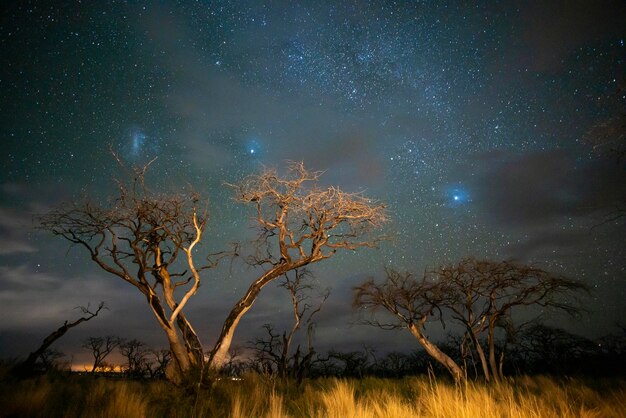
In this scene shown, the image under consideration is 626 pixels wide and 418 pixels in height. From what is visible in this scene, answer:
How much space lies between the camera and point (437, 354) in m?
17.3

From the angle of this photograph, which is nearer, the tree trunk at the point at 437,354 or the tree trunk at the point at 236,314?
the tree trunk at the point at 236,314

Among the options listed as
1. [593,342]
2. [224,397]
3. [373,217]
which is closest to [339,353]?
[593,342]

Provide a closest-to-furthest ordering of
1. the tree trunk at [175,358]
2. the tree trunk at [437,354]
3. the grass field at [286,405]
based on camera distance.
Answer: the grass field at [286,405]
the tree trunk at [175,358]
the tree trunk at [437,354]

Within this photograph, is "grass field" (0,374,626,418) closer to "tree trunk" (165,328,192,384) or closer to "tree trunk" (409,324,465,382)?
"tree trunk" (165,328,192,384)

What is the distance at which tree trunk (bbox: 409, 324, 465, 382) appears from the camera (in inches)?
663

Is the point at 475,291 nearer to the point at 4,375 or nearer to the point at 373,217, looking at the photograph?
the point at 373,217

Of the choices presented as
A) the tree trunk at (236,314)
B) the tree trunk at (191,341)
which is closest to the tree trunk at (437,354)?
the tree trunk at (236,314)

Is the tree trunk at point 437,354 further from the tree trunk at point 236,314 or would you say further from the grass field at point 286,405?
the tree trunk at point 236,314

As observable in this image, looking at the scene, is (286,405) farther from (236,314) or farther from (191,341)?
(191,341)

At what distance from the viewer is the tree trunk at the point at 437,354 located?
55.3 ft

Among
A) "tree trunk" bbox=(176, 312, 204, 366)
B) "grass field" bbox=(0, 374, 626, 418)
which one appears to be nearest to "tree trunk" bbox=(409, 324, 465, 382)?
"grass field" bbox=(0, 374, 626, 418)

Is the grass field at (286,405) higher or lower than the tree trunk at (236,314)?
lower

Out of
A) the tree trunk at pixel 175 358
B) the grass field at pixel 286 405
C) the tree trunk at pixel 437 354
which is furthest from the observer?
the tree trunk at pixel 437 354

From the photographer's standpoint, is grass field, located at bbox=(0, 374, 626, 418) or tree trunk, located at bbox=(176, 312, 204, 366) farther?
tree trunk, located at bbox=(176, 312, 204, 366)
